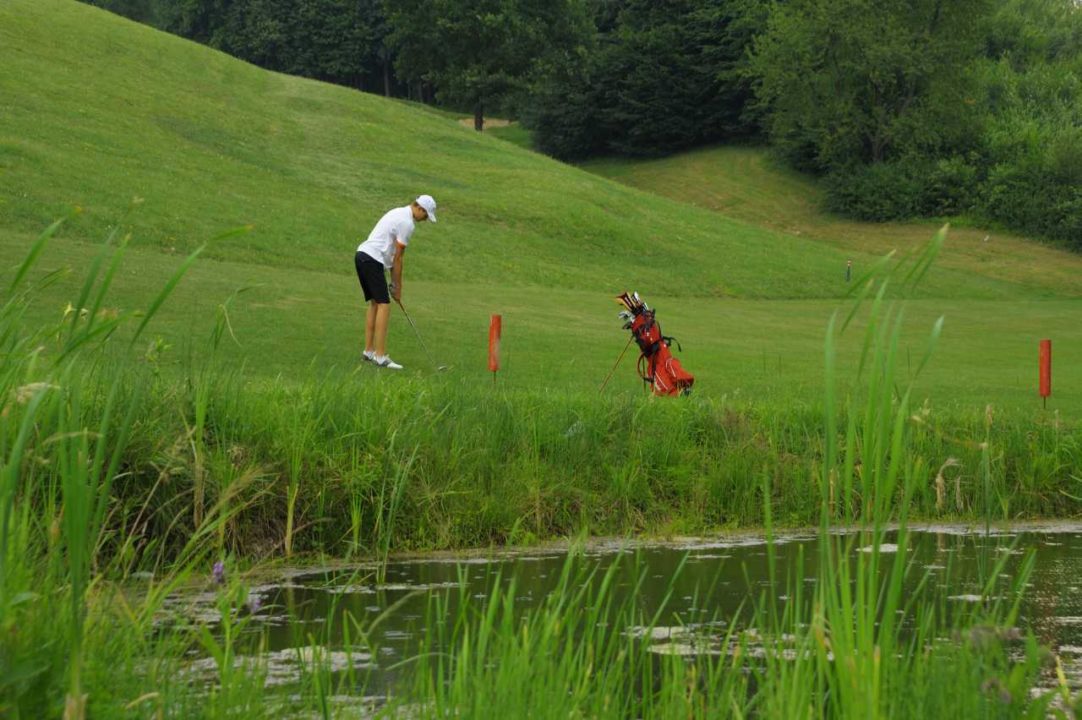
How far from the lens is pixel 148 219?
1203 inches

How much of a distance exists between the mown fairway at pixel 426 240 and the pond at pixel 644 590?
2.66 metres

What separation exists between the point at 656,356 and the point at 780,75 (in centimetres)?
4922

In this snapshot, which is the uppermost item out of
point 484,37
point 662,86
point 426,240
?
point 484,37

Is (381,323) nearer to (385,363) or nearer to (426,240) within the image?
(385,363)

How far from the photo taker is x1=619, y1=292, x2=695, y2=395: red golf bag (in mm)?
13938

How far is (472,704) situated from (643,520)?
672 centimetres

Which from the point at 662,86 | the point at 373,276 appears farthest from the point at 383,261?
the point at 662,86

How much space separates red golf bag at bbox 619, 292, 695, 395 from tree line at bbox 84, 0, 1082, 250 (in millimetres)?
41280

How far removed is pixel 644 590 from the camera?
796 centimetres

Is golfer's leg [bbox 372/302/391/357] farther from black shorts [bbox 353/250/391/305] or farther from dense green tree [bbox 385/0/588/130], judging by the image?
dense green tree [bbox 385/0/588/130]

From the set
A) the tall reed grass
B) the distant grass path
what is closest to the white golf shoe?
the tall reed grass

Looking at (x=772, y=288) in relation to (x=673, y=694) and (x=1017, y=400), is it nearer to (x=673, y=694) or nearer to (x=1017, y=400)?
(x=1017, y=400)

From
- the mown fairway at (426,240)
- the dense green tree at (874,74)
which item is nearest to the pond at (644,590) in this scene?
the mown fairway at (426,240)

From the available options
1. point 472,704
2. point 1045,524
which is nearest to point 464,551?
point 1045,524
